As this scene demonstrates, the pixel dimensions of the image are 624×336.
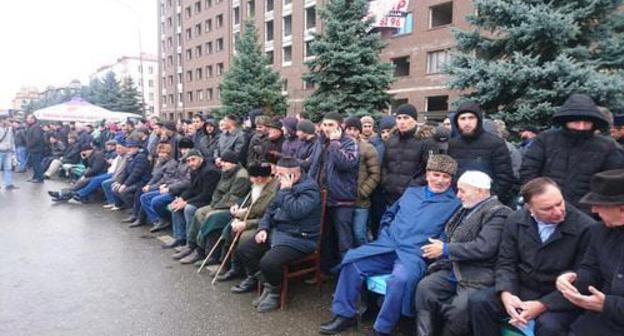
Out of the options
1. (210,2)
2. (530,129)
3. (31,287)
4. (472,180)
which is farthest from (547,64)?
(210,2)

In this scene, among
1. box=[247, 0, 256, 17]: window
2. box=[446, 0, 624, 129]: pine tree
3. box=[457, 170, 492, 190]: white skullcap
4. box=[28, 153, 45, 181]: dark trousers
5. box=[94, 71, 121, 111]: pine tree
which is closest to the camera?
box=[457, 170, 492, 190]: white skullcap

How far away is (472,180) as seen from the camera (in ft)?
12.2

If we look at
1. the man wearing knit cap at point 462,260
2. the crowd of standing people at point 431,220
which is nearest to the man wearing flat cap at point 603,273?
the crowd of standing people at point 431,220

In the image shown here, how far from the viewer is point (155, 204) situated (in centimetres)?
797

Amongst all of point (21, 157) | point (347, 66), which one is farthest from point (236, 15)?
point (347, 66)

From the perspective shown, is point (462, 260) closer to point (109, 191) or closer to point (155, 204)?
point (155, 204)

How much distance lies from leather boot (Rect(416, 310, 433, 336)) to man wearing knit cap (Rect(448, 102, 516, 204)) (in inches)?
62.8

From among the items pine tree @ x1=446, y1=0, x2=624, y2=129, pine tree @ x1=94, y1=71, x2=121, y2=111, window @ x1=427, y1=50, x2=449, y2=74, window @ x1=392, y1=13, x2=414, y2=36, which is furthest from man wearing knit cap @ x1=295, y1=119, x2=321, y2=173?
pine tree @ x1=94, y1=71, x2=121, y2=111

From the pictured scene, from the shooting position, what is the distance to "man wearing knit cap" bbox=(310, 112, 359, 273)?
5164 millimetres

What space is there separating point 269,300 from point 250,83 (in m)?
22.1

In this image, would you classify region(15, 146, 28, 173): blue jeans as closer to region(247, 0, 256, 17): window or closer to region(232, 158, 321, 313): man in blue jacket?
region(232, 158, 321, 313): man in blue jacket

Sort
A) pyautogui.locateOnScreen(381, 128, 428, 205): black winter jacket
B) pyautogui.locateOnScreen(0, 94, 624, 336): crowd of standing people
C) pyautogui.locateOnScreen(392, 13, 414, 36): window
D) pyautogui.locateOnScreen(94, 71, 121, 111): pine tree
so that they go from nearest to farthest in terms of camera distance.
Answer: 1. pyautogui.locateOnScreen(0, 94, 624, 336): crowd of standing people
2. pyautogui.locateOnScreen(381, 128, 428, 205): black winter jacket
3. pyautogui.locateOnScreen(392, 13, 414, 36): window
4. pyautogui.locateOnScreen(94, 71, 121, 111): pine tree

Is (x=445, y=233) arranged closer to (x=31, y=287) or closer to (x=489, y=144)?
(x=489, y=144)

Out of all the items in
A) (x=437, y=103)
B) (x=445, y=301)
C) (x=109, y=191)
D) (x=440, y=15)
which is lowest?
(x=109, y=191)
